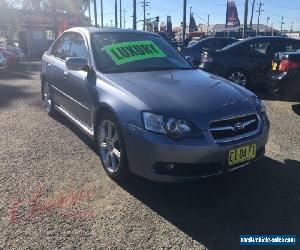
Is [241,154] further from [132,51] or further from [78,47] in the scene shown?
[78,47]

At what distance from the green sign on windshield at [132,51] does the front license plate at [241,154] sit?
6.39 feet

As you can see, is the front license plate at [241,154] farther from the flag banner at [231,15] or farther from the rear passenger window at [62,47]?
the flag banner at [231,15]

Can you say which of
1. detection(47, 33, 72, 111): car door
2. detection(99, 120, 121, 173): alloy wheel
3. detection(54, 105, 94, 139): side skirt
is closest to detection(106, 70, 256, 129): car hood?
detection(99, 120, 121, 173): alloy wheel

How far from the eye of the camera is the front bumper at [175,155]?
346cm

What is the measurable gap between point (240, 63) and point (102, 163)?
6.25 metres

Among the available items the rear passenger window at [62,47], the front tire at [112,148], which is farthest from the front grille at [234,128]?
the rear passenger window at [62,47]

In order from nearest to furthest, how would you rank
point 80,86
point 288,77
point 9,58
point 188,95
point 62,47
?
point 188,95 < point 80,86 < point 62,47 < point 288,77 < point 9,58

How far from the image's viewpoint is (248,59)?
965 centimetres

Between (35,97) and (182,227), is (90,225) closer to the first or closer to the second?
(182,227)

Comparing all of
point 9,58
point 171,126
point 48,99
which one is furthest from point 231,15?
point 171,126

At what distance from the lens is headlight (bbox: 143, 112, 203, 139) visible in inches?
138

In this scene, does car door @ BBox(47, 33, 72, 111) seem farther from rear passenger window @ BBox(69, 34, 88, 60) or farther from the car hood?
the car hood

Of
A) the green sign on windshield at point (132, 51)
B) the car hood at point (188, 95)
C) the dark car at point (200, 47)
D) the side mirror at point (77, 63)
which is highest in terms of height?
the green sign on windshield at point (132, 51)

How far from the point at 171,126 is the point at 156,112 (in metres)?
0.20
